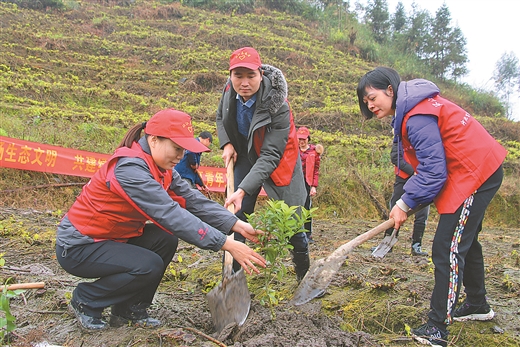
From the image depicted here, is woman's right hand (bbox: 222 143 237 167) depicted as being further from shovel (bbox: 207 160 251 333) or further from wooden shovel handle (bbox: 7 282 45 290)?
wooden shovel handle (bbox: 7 282 45 290)

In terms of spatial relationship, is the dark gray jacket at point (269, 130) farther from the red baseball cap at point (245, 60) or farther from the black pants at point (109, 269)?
A: the black pants at point (109, 269)

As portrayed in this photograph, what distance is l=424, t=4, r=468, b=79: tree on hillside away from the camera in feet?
126

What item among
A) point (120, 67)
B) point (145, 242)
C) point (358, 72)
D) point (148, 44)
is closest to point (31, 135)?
point (145, 242)

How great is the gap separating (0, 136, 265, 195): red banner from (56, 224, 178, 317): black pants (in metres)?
5.71

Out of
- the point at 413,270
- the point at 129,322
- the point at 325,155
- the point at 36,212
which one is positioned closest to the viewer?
the point at 129,322

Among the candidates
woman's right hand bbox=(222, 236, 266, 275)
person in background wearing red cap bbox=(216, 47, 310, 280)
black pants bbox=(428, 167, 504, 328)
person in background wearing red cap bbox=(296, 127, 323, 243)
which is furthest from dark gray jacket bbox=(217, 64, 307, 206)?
person in background wearing red cap bbox=(296, 127, 323, 243)

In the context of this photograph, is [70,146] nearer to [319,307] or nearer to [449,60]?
[319,307]

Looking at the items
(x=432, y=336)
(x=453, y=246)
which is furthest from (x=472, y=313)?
(x=453, y=246)

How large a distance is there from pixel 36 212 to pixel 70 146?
238cm

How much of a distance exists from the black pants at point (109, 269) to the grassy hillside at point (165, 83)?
19.2 feet

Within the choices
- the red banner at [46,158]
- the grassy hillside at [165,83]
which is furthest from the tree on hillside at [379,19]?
the red banner at [46,158]

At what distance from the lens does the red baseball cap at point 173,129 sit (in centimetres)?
225

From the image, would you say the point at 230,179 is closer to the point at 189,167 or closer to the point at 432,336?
the point at 432,336

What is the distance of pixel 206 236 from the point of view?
2.29m
